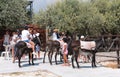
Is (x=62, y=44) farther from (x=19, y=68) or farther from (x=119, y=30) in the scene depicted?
(x=119, y=30)

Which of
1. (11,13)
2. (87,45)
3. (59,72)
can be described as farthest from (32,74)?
(11,13)

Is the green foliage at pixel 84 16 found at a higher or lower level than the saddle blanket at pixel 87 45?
higher

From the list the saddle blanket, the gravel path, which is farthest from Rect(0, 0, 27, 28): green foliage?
the saddle blanket

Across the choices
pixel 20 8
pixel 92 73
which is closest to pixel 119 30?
pixel 20 8

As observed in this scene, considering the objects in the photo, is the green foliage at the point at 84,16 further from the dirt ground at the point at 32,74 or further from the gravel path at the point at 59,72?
the dirt ground at the point at 32,74

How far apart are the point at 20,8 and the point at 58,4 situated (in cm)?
2140

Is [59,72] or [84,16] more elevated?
[84,16]

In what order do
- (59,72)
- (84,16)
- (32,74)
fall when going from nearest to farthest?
(32,74)
(59,72)
(84,16)

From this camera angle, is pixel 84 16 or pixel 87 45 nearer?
pixel 87 45

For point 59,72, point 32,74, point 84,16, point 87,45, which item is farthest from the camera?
point 84,16

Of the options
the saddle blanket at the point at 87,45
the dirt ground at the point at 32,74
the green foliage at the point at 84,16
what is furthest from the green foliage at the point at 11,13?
the green foliage at the point at 84,16

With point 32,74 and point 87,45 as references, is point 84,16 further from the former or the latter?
point 32,74

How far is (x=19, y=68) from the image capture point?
15.0 m

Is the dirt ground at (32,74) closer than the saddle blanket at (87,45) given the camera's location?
Yes
